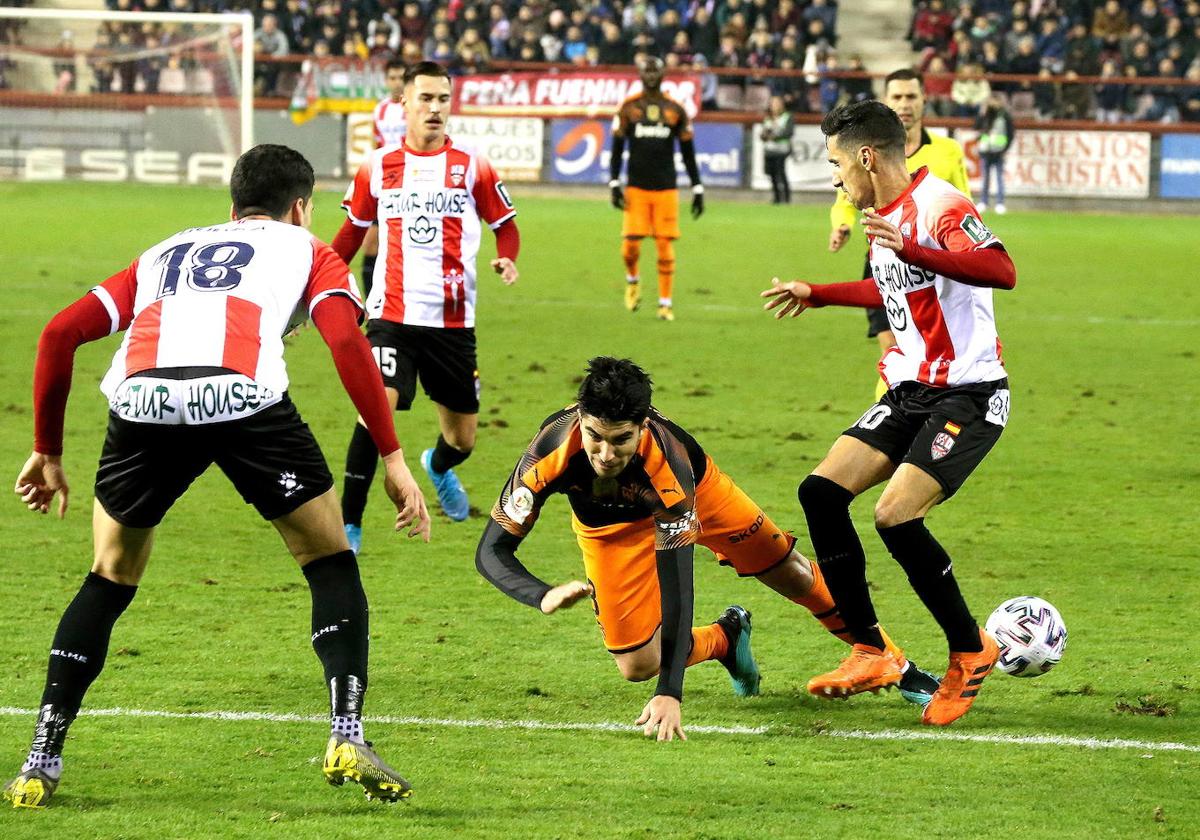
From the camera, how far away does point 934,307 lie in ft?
19.5

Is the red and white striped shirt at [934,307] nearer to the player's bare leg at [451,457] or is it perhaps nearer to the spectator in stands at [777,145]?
the player's bare leg at [451,457]

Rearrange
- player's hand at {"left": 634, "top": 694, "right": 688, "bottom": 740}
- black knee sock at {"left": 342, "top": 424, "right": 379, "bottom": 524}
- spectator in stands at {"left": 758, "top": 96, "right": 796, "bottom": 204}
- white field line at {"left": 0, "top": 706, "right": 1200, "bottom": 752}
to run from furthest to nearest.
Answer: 1. spectator in stands at {"left": 758, "top": 96, "right": 796, "bottom": 204}
2. black knee sock at {"left": 342, "top": 424, "right": 379, "bottom": 524}
3. white field line at {"left": 0, "top": 706, "right": 1200, "bottom": 752}
4. player's hand at {"left": 634, "top": 694, "right": 688, "bottom": 740}

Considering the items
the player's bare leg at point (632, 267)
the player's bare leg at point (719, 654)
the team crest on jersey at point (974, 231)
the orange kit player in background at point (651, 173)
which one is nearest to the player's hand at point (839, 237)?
the team crest on jersey at point (974, 231)

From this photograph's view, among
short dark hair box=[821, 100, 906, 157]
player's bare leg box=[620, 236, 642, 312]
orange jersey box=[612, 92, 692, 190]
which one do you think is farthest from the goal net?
short dark hair box=[821, 100, 906, 157]

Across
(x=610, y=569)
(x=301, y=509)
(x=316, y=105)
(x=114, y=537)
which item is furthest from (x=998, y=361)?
(x=316, y=105)

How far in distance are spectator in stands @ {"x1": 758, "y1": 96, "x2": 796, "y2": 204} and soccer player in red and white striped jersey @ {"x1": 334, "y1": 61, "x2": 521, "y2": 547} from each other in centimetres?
2057

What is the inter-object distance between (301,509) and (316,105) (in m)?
25.9

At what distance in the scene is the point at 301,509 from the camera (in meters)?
4.68

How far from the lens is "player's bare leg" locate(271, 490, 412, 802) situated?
180 inches

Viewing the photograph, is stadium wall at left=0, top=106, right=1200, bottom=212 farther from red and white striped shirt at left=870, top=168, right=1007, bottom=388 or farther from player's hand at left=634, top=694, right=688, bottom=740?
player's hand at left=634, top=694, right=688, bottom=740

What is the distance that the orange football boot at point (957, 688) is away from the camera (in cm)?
558

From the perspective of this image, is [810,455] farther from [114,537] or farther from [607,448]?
[114,537]

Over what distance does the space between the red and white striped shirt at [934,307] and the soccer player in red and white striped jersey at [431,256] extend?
2912 mm

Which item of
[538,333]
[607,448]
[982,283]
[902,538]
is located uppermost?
[982,283]
